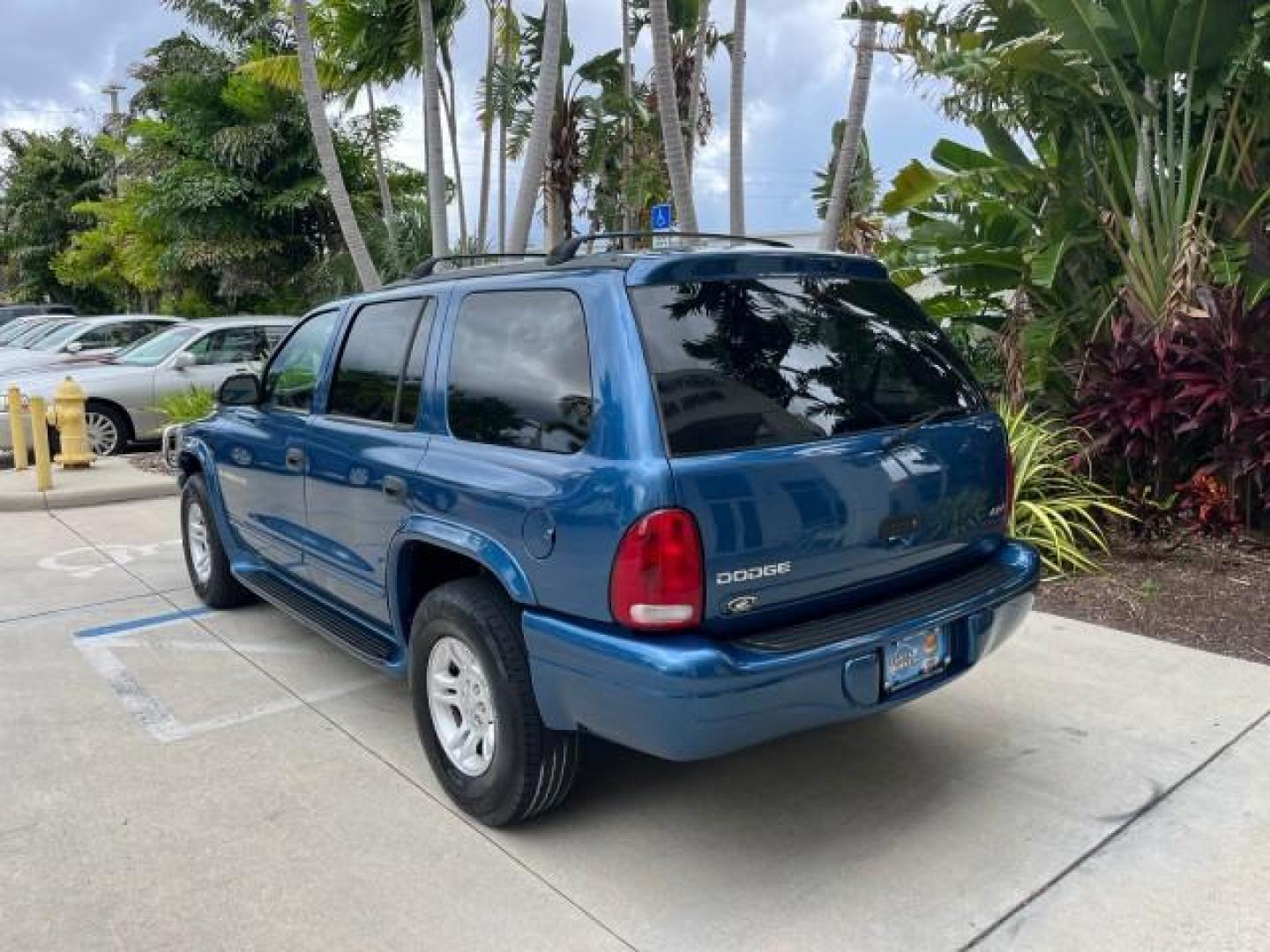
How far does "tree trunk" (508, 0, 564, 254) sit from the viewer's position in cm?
896

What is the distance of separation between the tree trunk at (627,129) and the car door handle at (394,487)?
11.1 metres

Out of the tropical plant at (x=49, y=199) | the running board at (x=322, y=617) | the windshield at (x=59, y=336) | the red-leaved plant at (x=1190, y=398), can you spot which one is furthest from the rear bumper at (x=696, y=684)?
the tropical plant at (x=49, y=199)

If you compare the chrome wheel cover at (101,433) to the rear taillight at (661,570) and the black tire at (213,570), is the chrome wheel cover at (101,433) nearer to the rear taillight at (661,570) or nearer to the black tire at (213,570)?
the black tire at (213,570)

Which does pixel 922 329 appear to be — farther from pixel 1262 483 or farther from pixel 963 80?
pixel 963 80

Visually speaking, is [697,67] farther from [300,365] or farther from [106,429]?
[300,365]

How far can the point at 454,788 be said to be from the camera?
11.2 ft

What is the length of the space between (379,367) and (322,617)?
45.1 inches

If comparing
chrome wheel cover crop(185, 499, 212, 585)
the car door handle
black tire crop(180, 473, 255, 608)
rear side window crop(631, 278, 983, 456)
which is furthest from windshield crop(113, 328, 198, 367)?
rear side window crop(631, 278, 983, 456)

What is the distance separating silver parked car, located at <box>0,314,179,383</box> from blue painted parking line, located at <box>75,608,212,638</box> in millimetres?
9077

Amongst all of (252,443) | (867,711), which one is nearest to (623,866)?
(867,711)

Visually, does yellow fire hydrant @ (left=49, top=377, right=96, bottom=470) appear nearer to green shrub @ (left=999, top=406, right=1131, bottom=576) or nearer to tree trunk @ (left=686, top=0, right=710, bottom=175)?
tree trunk @ (left=686, top=0, right=710, bottom=175)

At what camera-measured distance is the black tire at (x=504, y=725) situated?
3.07m

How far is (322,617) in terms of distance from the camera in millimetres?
4352

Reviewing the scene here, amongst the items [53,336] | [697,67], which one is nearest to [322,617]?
[697,67]
